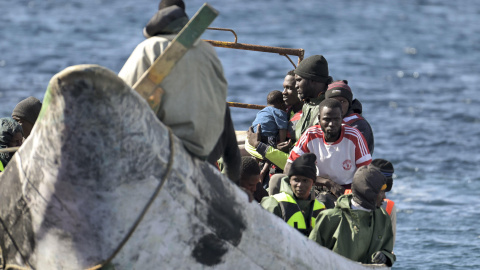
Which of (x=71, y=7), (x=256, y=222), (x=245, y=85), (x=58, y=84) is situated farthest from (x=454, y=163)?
(x=71, y=7)

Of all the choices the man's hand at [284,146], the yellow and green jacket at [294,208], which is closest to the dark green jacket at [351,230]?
the yellow and green jacket at [294,208]

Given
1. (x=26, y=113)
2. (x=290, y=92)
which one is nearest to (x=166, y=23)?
(x=26, y=113)

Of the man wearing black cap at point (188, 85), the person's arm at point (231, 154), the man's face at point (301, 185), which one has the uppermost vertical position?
the man wearing black cap at point (188, 85)

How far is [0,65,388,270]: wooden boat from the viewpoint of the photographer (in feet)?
17.2

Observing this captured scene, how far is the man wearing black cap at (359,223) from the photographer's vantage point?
7227 millimetres

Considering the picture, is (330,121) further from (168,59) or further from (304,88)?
(168,59)

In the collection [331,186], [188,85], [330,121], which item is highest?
[188,85]

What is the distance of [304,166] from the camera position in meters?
7.48

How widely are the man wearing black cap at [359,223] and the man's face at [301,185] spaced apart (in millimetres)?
305

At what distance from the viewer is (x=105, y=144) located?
5.29 meters

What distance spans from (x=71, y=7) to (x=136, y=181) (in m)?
42.7

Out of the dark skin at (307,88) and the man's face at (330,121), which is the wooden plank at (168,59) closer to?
the man's face at (330,121)

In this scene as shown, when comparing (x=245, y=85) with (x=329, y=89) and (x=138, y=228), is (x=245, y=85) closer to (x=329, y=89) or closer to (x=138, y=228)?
(x=329, y=89)

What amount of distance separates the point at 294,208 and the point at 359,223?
1.73ft
